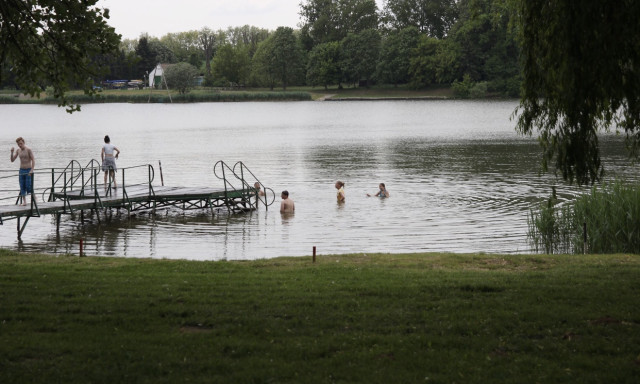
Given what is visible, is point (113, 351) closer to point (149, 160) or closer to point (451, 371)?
point (451, 371)

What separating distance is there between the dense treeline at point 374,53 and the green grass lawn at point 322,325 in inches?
3918

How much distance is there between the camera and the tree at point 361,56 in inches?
5153

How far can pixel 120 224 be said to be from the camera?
73.0 feet

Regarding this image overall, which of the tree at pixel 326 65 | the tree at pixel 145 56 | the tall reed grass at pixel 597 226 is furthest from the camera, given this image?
the tree at pixel 145 56

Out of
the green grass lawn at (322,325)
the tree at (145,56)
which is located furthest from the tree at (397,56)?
the green grass lawn at (322,325)

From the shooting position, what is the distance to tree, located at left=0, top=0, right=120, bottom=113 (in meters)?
10.8

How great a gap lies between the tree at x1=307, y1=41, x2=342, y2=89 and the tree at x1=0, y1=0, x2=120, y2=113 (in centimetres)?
12270

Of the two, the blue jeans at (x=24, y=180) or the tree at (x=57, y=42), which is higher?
the tree at (x=57, y=42)

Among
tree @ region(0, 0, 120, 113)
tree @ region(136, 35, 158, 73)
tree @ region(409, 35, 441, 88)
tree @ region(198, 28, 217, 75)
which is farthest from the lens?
tree @ region(198, 28, 217, 75)

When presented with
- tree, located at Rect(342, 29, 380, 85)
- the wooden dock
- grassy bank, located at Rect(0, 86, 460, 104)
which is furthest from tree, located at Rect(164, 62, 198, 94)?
the wooden dock

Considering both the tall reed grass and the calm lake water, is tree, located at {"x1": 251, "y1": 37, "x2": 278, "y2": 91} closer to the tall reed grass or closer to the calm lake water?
the calm lake water

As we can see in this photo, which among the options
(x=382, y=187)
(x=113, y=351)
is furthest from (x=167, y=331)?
(x=382, y=187)

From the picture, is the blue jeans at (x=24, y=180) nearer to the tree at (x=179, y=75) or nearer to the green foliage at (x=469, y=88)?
the green foliage at (x=469, y=88)

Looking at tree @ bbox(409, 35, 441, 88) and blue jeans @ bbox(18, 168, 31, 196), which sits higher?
tree @ bbox(409, 35, 441, 88)
